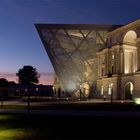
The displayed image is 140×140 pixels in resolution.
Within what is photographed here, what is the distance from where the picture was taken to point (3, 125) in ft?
65.3

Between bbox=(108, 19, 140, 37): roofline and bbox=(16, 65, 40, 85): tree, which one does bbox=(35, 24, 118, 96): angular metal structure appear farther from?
bbox=(16, 65, 40, 85): tree

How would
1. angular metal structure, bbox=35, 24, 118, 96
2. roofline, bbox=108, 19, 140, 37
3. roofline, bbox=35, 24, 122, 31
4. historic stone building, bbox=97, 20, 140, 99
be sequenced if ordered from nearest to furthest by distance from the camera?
historic stone building, bbox=97, 20, 140, 99 < roofline, bbox=108, 19, 140, 37 < roofline, bbox=35, 24, 122, 31 < angular metal structure, bbox=35, 24, 118, 96

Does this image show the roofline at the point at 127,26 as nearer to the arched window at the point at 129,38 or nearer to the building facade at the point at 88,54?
the building facade at the point at 88,54

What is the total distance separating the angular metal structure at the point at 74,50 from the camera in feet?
288

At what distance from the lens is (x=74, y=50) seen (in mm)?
89875

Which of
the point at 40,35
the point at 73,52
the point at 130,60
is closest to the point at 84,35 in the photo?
the point at 73,52

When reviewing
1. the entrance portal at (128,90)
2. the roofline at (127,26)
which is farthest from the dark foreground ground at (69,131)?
the roofline at (127,26)

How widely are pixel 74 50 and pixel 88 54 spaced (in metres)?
3.80

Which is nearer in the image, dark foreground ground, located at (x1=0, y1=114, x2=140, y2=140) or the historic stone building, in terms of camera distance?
dark foreground ground, located at (x1=0, y1=114, x2=140, y2=140)

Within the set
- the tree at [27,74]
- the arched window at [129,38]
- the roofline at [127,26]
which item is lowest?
the tree at [27,74]

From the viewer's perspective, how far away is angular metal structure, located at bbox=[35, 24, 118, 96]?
87.8 m

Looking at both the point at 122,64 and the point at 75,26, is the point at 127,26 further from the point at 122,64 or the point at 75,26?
the point at 75,26

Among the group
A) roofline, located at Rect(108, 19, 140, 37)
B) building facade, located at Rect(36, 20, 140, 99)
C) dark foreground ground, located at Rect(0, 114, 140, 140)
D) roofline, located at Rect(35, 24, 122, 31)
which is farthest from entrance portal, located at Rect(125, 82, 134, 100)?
dark foreground ground, located at Rect(0, 114, 140, 140)

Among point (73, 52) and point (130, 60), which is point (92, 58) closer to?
point (73, 52)
